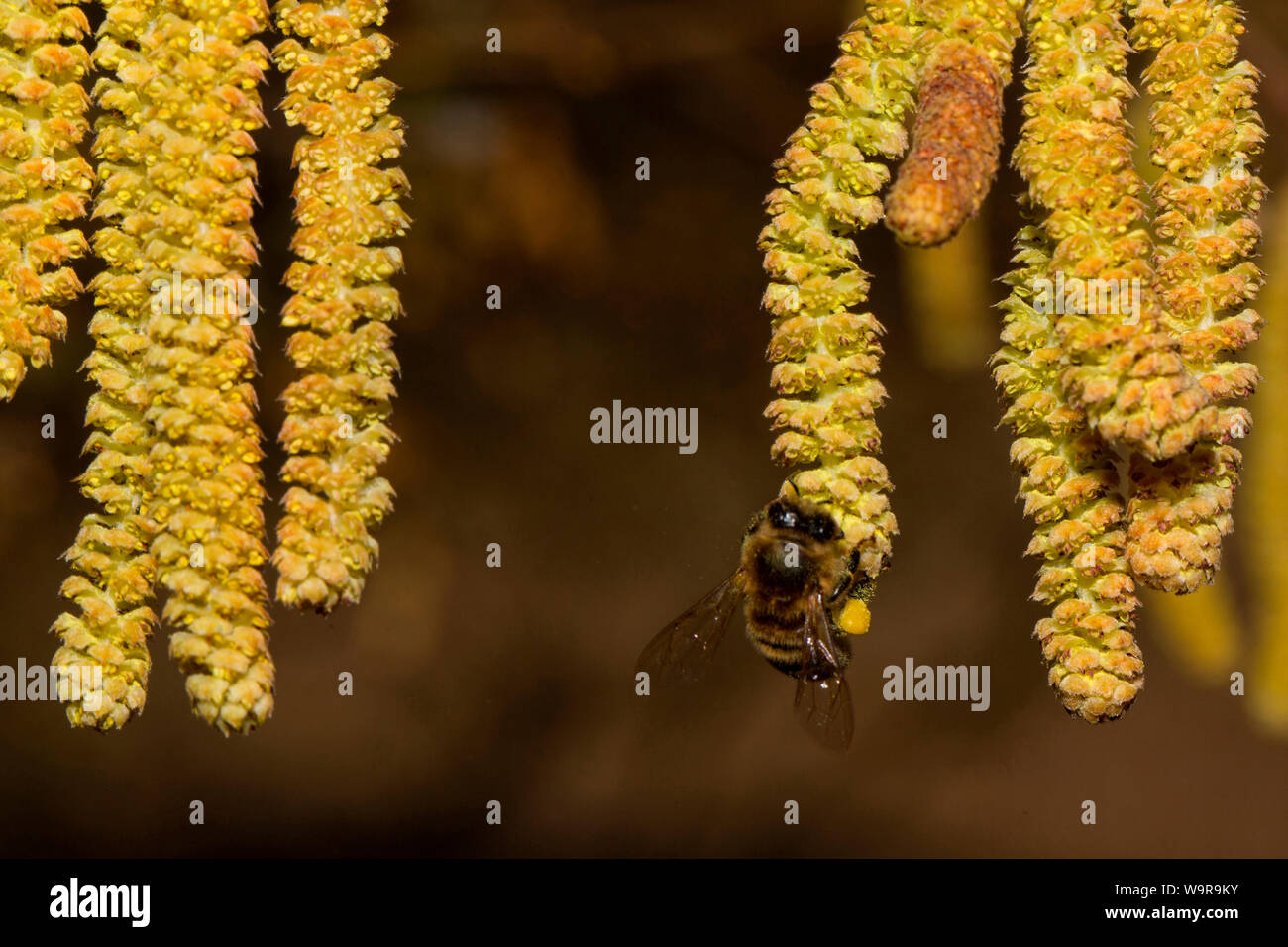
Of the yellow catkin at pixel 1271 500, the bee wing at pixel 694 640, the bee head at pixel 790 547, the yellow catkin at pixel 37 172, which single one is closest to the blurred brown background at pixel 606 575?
the yellow catkin at pixel 1271 500

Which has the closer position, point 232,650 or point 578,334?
point 232,650

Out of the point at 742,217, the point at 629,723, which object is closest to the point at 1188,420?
the point at 742,217

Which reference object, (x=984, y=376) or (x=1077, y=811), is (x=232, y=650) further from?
(x=1077, y=811)

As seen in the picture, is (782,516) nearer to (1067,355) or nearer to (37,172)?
(1067,355)

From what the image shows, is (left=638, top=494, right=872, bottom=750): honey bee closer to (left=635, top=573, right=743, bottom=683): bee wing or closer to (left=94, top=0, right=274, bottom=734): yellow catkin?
(left=635, top=573, right=743, bottom=683): bee wing

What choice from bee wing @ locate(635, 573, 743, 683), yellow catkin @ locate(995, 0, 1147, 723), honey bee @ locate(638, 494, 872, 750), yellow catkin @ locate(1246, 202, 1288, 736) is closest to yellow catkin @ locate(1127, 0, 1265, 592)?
yellow catkin @ locate(995, 0, 1147, 723)

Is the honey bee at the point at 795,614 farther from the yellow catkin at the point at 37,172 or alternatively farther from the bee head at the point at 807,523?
the yellow catkin at the point at 37,172
